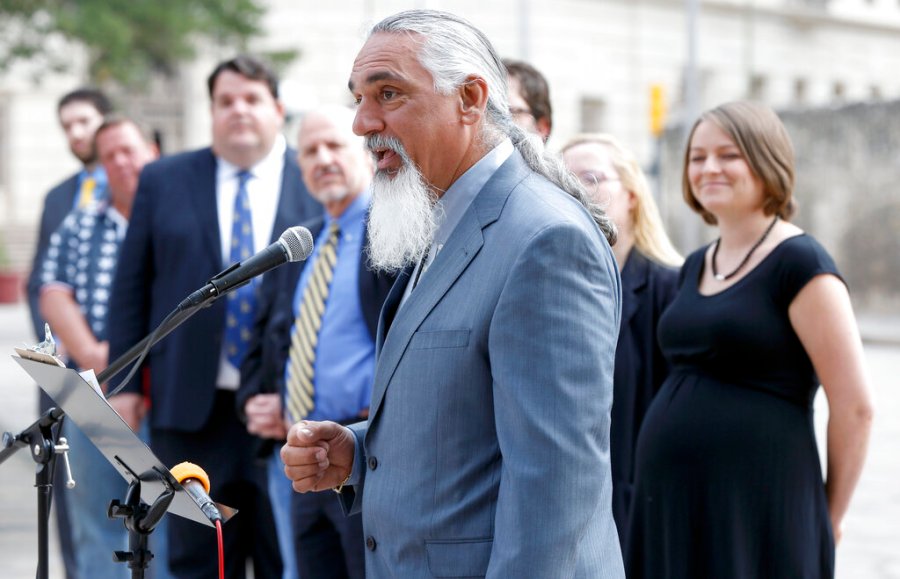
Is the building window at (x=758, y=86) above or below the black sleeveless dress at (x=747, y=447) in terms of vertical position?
above

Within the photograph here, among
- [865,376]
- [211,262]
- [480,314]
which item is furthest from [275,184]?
[480,314]

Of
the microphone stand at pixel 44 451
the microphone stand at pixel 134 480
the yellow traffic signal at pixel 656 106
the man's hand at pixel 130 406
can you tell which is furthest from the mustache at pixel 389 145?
the yellow traffic signal at pixel 656 106

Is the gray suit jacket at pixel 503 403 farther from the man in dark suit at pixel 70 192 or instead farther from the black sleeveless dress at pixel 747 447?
the man in dark suit at pixel 70 192

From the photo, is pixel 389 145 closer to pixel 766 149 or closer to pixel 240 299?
pixel 766 149

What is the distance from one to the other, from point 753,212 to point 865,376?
61 cm

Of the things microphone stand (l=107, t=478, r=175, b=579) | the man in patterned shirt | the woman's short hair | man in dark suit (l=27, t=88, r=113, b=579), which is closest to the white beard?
microphone stand (l=107, t=478, r=175, b=579)

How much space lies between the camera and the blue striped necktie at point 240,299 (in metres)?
4.75

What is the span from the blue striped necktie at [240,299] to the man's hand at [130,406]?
0.44 meters

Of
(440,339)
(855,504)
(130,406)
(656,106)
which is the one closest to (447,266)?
(440,339)

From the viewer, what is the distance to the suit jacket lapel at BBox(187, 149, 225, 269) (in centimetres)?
479

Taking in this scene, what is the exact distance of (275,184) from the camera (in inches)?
196

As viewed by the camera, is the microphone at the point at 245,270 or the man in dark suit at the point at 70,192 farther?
the man in dark suit at the point at 70,192

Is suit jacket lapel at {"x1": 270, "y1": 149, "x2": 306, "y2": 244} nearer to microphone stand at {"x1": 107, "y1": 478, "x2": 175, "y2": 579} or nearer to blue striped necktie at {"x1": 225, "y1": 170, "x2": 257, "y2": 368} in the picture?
blue striped necktie at {"x1": 225, "y1": 170, "x2": 257, "y2": 368}

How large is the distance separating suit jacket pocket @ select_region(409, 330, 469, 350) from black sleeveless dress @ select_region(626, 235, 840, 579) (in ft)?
5.06
